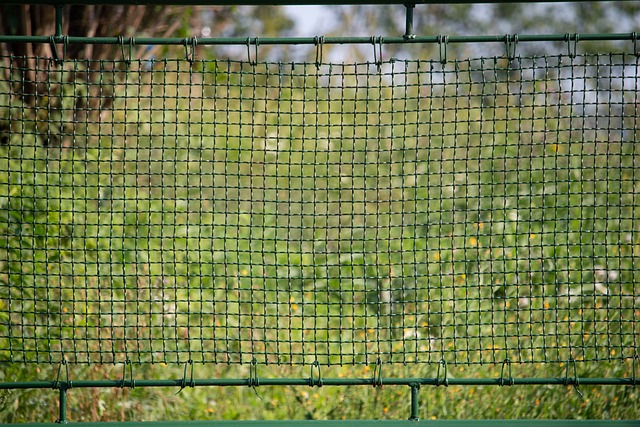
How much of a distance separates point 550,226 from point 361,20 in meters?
7.36

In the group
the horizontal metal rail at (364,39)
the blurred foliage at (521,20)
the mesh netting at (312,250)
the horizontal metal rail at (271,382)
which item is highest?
the blurred foliage at (521,20)

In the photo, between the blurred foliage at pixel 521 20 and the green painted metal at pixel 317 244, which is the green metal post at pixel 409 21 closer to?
the green painted metal at pixel 317 244

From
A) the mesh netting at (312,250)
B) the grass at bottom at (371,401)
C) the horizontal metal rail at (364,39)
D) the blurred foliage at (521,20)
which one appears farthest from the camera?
the blurred foliage at (521,20)

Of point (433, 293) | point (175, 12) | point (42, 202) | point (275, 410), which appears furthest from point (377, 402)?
point (175, 12)

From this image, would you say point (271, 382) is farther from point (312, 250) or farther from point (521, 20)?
point (521, 20)

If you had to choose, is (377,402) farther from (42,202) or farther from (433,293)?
(42,202)

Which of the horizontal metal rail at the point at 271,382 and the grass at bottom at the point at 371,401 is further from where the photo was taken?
the grass at bottom at the point at 371,401

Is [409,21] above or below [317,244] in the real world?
above

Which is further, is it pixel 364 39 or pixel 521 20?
pixel 521 20

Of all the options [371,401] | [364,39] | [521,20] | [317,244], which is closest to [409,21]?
[364,39]

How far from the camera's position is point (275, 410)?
4047 millimetres

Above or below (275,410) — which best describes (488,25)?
above

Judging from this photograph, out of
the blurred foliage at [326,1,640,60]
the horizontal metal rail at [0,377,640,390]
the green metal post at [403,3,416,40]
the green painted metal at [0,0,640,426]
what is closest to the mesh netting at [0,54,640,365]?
the green painted metal at [0,0,640,426]

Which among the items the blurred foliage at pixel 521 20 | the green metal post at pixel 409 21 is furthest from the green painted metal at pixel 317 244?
the blurred foliage at pixel 521 20
